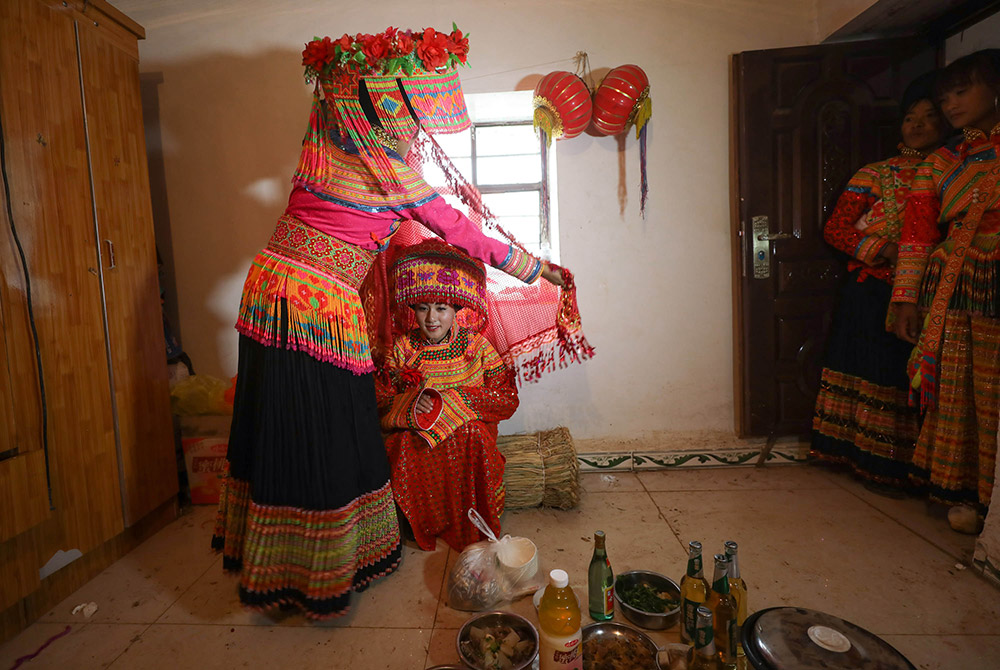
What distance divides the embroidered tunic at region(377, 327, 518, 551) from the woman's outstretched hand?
200cm

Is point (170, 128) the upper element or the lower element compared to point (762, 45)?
lower

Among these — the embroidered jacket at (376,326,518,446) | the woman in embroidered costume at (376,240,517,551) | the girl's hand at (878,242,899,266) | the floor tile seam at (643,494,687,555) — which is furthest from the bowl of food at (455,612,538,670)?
the girl's hand at (878,242,899,266)

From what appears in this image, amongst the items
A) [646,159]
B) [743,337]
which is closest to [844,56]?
[646,159]

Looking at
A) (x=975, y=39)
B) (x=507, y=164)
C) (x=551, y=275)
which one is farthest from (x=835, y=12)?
(x=551, y=275)

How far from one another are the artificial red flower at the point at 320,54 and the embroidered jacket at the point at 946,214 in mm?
2674

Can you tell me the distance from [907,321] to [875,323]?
0.18 meters

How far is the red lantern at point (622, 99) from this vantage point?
2588mm

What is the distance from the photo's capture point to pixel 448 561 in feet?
7.13

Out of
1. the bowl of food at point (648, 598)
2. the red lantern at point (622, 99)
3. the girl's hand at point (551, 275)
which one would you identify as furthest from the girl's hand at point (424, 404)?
the red lantern at point (622, 99)

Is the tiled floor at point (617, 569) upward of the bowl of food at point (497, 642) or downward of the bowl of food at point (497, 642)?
downward

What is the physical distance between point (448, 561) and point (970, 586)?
2.03m

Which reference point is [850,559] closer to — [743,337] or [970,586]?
[970,586]

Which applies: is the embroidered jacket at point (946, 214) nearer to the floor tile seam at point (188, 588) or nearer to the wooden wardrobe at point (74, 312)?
the floor tile seam at point (188, 588)

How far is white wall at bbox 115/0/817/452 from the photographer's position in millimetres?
2828
